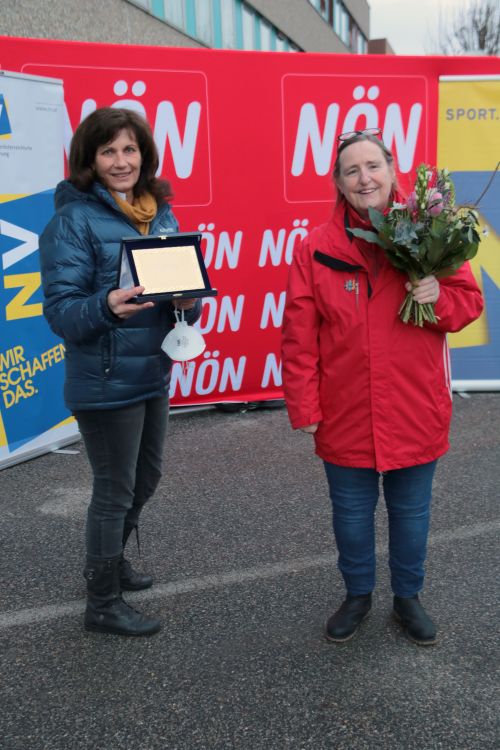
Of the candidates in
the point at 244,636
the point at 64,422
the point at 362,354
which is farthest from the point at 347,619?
the point at 64,422

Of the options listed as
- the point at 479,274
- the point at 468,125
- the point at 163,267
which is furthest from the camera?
the point at 479,274

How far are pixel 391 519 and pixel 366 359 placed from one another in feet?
2.17

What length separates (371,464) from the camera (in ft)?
8.19

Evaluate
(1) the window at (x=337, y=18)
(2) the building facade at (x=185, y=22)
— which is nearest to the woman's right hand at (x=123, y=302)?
(2) the building facade at (x=185, y=22)

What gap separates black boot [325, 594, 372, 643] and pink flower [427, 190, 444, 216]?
1469 millimetres

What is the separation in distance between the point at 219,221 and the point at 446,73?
2.25 meters

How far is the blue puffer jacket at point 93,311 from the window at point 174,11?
13.6 meters

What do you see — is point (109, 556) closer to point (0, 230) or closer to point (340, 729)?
point (340, 729)

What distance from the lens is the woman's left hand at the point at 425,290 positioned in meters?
2.33

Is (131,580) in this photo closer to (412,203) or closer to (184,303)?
(184,303)

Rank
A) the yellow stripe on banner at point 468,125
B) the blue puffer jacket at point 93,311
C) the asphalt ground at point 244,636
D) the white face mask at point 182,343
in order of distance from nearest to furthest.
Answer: the asphalt ground at point 244,636 < the blue puffer jacket at point 93,311 < the white face mask at point 182,343 < the yellow stripe on banner at point 468,125

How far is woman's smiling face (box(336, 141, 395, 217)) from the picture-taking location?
2.44 meters

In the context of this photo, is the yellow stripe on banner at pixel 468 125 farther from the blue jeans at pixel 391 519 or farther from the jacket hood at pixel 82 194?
the jacket hood at pixel 82 194

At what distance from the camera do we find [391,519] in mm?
2678
